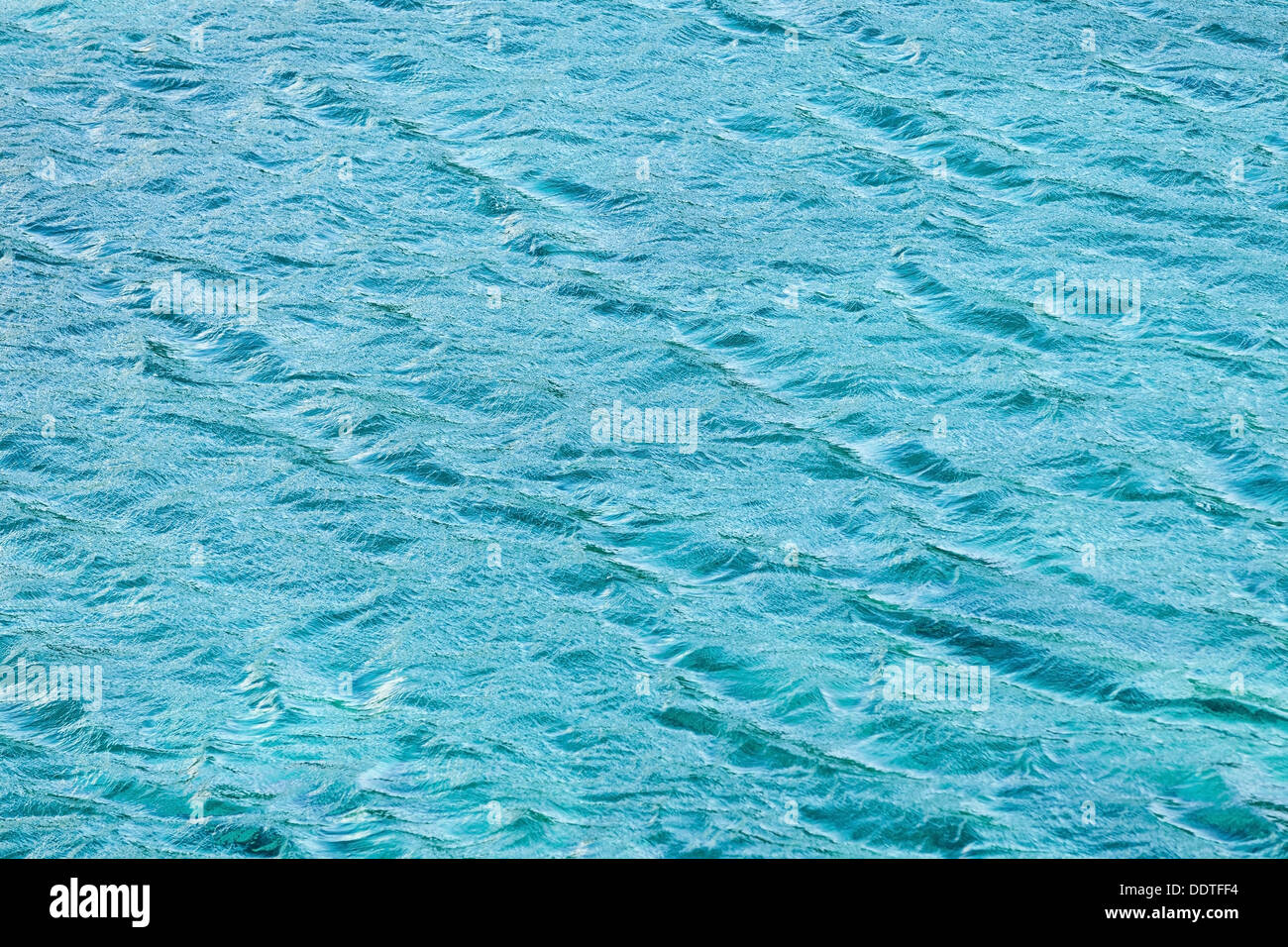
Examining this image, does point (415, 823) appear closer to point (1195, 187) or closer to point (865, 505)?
point (865, 505)

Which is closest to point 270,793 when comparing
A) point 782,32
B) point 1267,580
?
point 1267,580

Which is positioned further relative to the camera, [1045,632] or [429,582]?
[429,582]

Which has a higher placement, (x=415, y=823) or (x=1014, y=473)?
(x=1014, y=473)

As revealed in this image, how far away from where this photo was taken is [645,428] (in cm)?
780

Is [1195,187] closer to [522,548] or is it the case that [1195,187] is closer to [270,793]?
[522,548]

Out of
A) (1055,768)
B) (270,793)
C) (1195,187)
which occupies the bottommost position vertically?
(270,793)

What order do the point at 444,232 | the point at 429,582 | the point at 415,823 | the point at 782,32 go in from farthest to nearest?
1. the point at 782,32
2. the point at 444,232
3. the point at 429,582
4. the point at 415,823

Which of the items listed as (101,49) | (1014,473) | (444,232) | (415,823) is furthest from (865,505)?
(101,49)

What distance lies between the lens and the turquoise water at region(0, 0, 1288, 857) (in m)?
5.87

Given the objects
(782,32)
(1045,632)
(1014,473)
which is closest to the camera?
(1045,632)

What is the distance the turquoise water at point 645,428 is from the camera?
19.3 ft

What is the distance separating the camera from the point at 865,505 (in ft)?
23.7

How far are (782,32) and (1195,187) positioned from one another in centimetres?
313

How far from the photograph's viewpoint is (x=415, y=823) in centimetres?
569
